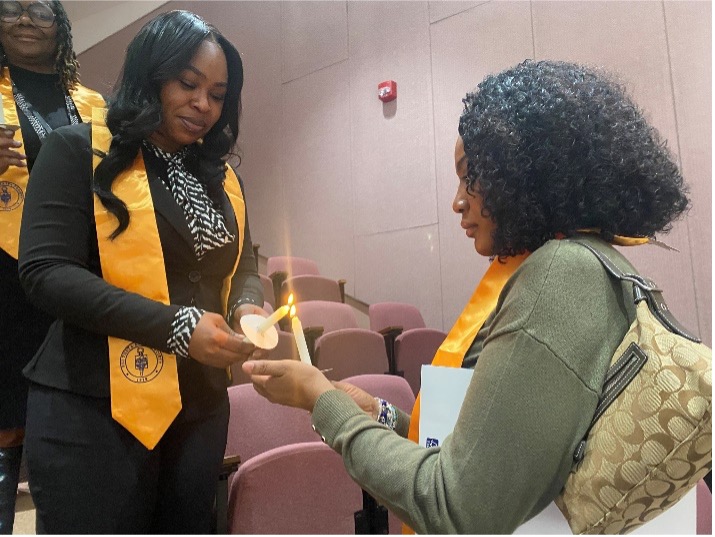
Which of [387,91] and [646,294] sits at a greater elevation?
[387,91]

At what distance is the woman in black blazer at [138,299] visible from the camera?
2.01 ft

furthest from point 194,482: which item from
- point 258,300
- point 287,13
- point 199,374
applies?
point 287,13

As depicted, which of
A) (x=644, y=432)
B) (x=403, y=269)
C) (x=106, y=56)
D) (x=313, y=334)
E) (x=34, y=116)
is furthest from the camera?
(x=106, y=56)

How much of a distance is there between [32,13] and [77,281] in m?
0.51

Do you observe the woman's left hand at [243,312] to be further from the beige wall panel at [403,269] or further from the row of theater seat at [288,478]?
the beige wall panel at [403,269]

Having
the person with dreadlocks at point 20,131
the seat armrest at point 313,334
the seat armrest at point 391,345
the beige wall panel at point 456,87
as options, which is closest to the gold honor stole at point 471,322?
the person with dreadlocks at point 20,131

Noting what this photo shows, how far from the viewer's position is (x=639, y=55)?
7.81 ft

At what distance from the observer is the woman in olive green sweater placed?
1.35 ft

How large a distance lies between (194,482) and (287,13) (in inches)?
136

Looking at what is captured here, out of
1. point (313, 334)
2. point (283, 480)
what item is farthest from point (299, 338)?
point (313, 334)

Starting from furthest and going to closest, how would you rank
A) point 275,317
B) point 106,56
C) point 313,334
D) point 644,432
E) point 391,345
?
point 106,56 < point 391,345 < point 313,334 < point 275,317 < point 644,432

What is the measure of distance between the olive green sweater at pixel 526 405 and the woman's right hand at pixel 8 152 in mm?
666

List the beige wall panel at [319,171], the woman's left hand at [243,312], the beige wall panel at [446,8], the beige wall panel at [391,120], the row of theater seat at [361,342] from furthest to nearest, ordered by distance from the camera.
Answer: the beige wall panel at [319,171], the beige wall panel at [391,120], the beige wall panel at [446,8], the row of theater seat at [361,342], the woman's left hand at [243,312]

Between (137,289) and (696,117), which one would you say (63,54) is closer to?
(137,289)
